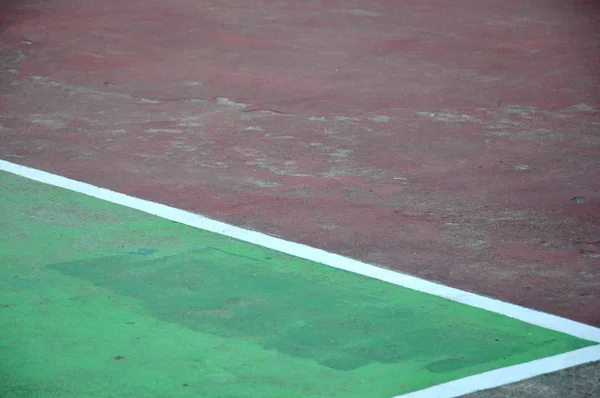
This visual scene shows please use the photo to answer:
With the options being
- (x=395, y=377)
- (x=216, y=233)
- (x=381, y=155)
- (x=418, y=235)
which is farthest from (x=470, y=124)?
(x=395, y=377)

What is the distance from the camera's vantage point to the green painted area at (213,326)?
5.27m

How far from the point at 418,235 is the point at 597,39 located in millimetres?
9501

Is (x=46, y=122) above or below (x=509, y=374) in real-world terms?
below

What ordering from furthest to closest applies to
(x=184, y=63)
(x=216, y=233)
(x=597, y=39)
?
1. (x=597, y=39)
2. (x=184, y=63)
3. (x=216, y=233)

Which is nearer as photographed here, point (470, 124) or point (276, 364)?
point (276, 364)

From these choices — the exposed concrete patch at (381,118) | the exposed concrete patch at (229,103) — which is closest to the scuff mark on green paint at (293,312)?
the exposed concrete patch at (381,118)

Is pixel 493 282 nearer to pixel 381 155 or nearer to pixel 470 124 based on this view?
pixel 381 155

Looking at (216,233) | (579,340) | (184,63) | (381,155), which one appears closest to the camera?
(579,340)

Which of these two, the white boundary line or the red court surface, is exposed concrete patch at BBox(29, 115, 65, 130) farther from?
the white boundary line

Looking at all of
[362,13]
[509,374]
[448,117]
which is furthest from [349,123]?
[362,13]

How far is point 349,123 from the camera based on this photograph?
11227 millimetres

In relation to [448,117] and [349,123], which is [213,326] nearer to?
[349,123]

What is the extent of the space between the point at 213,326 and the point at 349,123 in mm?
5631

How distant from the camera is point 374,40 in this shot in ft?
52.1
